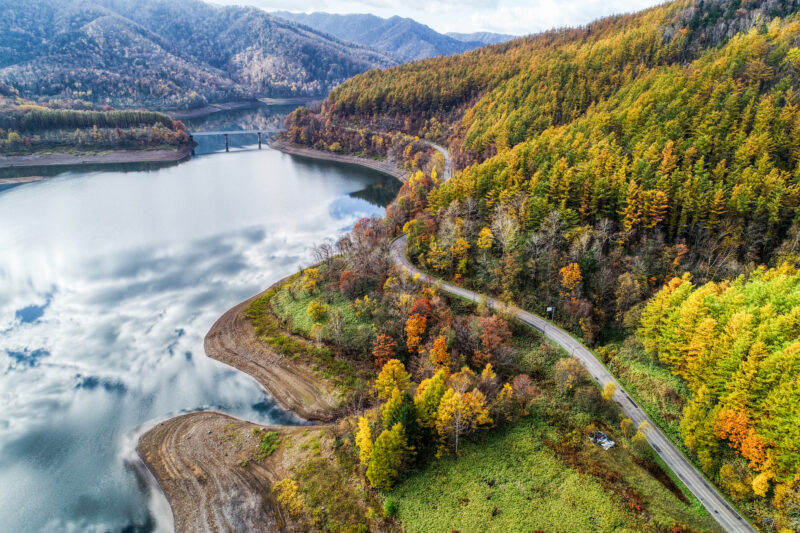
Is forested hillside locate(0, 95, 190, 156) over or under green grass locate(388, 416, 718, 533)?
over

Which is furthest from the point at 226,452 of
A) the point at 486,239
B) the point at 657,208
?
the point at 657,208

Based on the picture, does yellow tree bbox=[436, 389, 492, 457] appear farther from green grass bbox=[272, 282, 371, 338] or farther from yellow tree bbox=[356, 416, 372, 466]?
green grass bbox=[272, 282, 371, 338]

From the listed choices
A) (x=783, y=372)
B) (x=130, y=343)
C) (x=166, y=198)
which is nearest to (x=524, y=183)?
(x=783, y=372)

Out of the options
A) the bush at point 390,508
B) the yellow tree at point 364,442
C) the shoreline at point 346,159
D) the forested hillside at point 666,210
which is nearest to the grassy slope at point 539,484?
the bush at point 390,508

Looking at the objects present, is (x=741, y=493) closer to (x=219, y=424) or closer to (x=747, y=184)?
(x=747, y=184)

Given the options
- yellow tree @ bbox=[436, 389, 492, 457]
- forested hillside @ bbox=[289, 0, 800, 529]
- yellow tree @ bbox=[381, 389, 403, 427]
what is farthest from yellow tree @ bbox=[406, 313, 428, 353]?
yellow tree @ bbox=[381, 389, 403, 427]

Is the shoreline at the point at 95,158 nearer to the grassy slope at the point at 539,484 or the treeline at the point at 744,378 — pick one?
the grassy slope at the point at 539,484

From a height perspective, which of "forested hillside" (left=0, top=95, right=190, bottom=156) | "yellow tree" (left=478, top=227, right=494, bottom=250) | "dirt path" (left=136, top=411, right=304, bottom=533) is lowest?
"dirt path" (left=136, top=411, right=304, bottom=533)

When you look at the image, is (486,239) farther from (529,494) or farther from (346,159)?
(346,159)

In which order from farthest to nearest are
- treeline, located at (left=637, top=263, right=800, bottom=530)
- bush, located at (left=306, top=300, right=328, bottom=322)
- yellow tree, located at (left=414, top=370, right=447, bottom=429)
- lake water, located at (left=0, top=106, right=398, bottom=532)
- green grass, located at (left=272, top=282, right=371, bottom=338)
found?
bush, located at (left=306, top=300, right=328, bottom=322), green grass, located at (left=272, top=282, right=371, bottom=338), lake water, located at (left=0, top=106, right=398, bottom=532), yellow tree, located at (left=414, top=370, right=447, bottom=429), treeline, located at (left=637, top=263, right=800, bottom=530)
